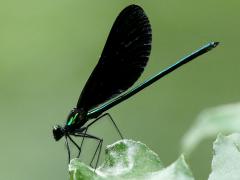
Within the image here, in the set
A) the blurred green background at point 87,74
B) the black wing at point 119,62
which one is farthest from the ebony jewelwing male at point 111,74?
the blurred green background at point 87,74

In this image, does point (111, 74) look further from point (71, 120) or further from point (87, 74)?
point (87, 74)

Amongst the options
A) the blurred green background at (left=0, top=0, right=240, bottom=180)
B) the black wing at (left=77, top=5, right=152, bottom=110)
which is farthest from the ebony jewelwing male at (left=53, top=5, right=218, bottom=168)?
the blurred green background at (left=0, top=0, right=240, bottom=180)

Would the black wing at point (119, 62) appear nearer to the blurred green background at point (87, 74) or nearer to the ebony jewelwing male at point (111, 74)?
the ebony jewelwing male at point (111, 74)

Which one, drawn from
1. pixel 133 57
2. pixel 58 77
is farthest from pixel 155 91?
pixel 133 57

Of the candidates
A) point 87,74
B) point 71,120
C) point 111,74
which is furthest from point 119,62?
point 87,74

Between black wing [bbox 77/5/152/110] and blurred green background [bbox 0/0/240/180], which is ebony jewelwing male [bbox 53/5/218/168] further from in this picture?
blurred green background [bbox 0/0/240/180]
